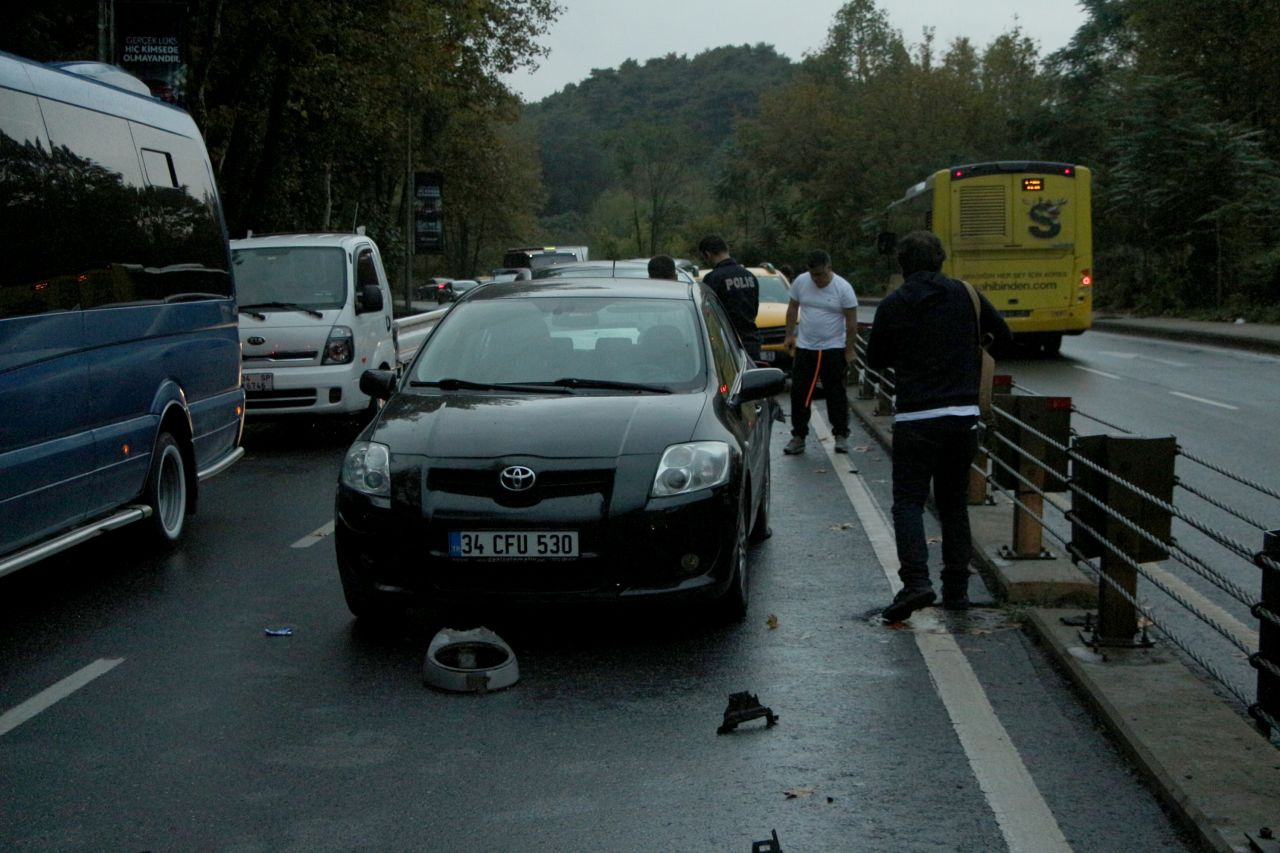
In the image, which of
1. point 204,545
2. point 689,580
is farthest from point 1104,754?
point 204,545

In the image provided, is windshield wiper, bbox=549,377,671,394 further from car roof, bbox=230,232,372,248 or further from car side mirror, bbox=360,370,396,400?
car roof, bbox=230,232,372,248

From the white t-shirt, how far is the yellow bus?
12.6m

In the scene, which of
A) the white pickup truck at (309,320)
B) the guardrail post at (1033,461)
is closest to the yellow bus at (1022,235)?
the white pickup truck at (309,320)

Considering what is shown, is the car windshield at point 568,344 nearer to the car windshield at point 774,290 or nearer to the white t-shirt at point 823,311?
the white t-shirt at point 823,311

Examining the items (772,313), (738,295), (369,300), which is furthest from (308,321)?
(772,313)

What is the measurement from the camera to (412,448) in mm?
6887

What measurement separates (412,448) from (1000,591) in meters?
2.94

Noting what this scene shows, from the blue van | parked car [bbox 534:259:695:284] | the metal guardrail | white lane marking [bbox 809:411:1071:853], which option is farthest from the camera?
parked car [bbox 534:259:695:284]

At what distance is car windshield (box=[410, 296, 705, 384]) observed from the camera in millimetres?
7775

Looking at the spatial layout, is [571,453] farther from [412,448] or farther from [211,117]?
[211,117]

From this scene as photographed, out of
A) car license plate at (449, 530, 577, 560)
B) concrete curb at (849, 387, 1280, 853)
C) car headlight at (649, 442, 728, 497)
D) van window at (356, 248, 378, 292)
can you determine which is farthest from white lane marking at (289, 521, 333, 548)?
van window at (356, 248, 378, 292)

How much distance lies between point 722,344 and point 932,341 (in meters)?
1.68

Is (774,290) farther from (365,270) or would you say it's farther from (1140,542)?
(1140,542)

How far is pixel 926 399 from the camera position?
7219 millimetres
